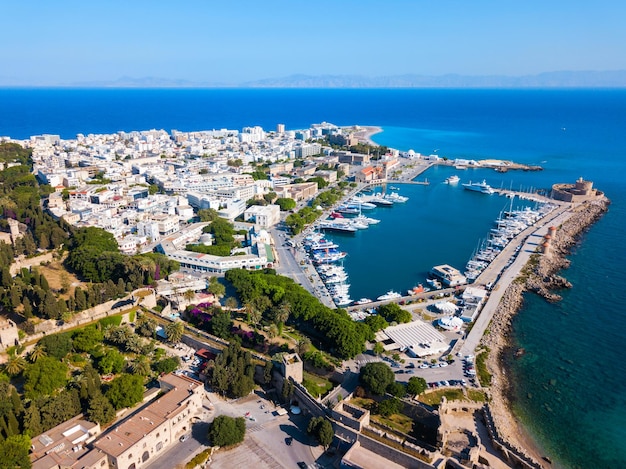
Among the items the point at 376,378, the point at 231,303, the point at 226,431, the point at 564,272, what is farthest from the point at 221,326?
Answer: the point at 564,272

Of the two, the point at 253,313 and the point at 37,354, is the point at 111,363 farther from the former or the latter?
the point at 253,313

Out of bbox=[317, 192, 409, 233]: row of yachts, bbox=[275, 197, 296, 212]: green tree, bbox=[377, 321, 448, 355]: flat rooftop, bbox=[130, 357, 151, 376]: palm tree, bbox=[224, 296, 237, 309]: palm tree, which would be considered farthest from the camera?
bbox=[275, 197, 296, 212]: green tree

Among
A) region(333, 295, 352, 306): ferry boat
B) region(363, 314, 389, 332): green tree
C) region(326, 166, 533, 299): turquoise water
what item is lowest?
region(326, 166, 533, 299): turquoise water

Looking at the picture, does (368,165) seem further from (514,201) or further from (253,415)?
(253,415)

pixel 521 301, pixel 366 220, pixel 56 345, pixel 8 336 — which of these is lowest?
pixel 521 301

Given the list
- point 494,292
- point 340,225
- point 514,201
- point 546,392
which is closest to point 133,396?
point 546,392

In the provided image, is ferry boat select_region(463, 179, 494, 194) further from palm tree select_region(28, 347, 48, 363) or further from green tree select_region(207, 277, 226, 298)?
palm tree select_region(28, 347, 48, 363)

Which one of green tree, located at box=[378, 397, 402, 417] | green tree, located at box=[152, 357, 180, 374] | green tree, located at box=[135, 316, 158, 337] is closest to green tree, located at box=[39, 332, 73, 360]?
green tree, located at box=[135, 316, 158, 337]
